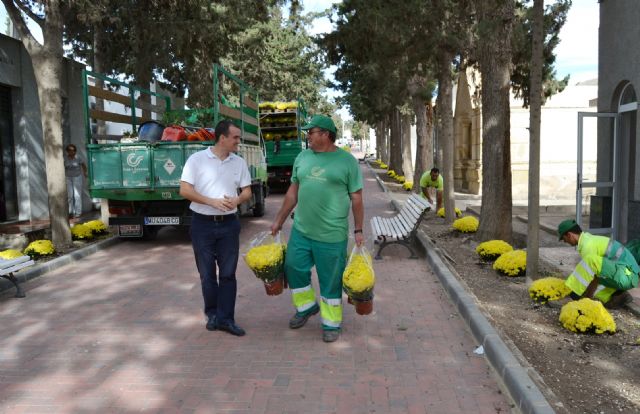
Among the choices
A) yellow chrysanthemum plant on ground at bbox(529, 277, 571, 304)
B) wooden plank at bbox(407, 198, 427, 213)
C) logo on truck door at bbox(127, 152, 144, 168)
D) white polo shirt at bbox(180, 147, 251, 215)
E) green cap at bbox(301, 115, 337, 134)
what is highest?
green cap at bbox(301, 115, 337, 134)

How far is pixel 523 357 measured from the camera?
4.47 metres

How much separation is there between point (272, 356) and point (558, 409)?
2.18 meters

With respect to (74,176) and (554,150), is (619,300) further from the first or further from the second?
(554,150)

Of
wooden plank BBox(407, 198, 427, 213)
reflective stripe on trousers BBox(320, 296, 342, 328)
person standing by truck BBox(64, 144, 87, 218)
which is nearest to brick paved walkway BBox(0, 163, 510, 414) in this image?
reflective stripe on trousers BBox(320, 296, 342, 328)

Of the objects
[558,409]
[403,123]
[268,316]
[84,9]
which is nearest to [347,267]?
[268,316]

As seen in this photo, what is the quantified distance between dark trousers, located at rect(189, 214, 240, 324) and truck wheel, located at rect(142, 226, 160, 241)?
522 centimetres

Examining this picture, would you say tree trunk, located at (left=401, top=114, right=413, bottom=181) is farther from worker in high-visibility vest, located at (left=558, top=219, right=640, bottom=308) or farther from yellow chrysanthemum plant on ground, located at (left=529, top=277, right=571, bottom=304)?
worker in high-visibility vest, located at (left=558, top=219, right=640, bottom=308)

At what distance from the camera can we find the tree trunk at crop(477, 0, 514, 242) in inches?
355

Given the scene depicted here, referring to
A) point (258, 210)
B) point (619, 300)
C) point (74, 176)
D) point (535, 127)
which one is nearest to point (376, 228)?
point (535, 127)

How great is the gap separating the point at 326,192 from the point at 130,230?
6085 mm

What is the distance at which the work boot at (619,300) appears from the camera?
5.84 meters

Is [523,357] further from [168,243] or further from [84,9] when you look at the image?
[84,9]

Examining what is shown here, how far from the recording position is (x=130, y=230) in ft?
33.0

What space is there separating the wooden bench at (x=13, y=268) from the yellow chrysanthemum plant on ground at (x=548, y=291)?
18.3 feet
